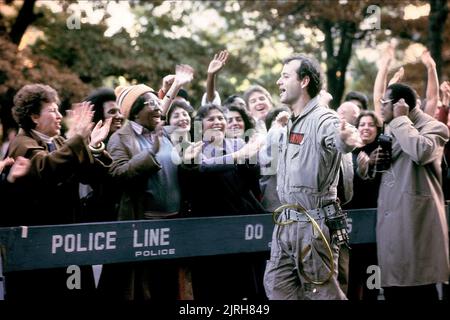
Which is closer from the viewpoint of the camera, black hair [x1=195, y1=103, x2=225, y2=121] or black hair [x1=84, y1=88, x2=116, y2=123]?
black hair [x1=84, y1=88, x2=116, y2=123]

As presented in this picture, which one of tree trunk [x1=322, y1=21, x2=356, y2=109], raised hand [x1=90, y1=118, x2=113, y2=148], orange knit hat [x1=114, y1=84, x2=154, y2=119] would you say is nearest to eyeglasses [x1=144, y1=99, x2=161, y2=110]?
orange knit hat [x1=114, y1=84, x2=154, y2=119]

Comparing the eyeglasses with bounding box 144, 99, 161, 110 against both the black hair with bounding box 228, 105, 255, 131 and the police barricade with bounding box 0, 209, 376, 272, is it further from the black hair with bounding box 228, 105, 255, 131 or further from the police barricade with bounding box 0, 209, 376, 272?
the black hair with bounding box 228, 105, 255, 131

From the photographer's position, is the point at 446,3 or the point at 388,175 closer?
the point at 388,175

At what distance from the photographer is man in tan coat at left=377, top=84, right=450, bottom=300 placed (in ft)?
21.4

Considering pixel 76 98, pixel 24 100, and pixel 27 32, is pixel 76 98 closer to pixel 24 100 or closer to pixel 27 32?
pixel 27 32

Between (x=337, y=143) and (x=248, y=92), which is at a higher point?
(x=248, y=92)

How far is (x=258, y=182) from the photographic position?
22.5 ft

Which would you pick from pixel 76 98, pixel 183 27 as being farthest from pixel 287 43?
pixel 76 98

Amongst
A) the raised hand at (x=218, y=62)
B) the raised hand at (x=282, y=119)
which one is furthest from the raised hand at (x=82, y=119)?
the raised hand at (x=282, y=119)

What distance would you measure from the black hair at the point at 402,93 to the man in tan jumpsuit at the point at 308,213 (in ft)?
5.55

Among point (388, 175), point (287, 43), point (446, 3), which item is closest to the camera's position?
point (388, 175)

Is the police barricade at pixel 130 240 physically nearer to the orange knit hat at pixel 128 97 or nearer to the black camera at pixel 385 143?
the orange knit hat at pixel 128 97

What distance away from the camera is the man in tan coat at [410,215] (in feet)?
21.4

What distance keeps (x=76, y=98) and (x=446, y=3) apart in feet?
23.1
